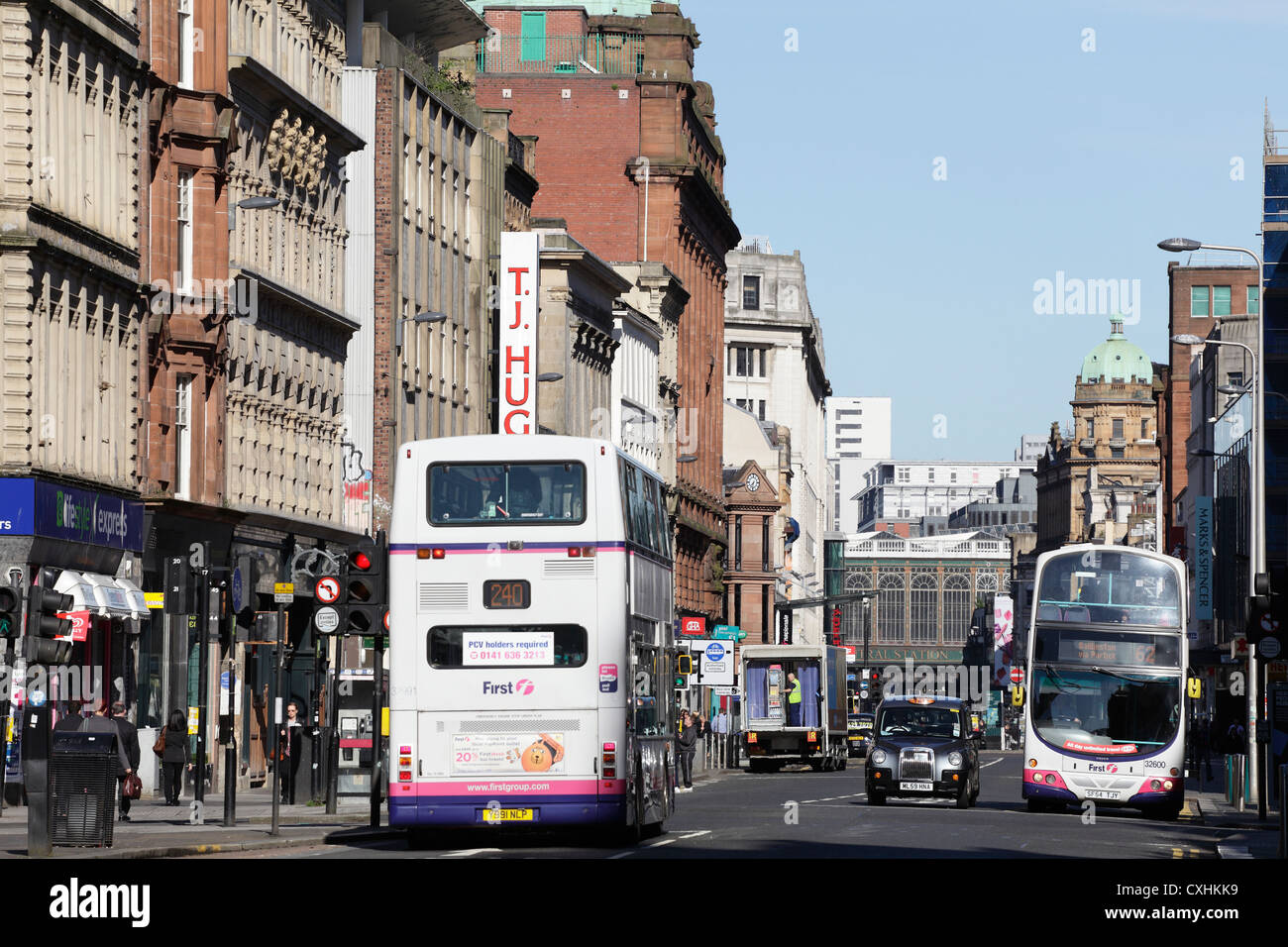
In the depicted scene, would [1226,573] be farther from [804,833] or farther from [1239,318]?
[804,833]

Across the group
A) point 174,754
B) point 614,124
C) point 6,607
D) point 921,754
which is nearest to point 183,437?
point 174,754

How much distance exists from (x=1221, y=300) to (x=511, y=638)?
128 meters

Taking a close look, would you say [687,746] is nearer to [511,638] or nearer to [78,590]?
[78,590]

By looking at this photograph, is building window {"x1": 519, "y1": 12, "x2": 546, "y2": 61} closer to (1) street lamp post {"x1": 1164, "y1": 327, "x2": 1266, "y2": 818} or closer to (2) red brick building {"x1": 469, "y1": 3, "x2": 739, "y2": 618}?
(2) red brick building {"x1": 469, "y1": 3, "x2": 739, "y2": 618}

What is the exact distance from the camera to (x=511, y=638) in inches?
1082

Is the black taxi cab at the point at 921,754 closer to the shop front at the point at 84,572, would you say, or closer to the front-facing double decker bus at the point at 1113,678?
the front-facing double decker bus at the point at 1113,678

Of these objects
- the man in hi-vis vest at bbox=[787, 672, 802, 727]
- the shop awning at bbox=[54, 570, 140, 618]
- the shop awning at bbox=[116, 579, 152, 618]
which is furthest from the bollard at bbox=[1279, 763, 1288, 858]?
the man in hi-vis vest at bbox=[787, 672, 802, 727]

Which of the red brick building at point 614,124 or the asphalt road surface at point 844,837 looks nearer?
the asphalt road surface at point 844,837

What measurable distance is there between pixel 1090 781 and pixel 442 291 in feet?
98.6

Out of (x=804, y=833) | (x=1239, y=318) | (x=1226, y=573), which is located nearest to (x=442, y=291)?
(x=804, y=833)

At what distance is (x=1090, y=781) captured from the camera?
44.0 metres

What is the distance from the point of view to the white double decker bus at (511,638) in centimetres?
2744

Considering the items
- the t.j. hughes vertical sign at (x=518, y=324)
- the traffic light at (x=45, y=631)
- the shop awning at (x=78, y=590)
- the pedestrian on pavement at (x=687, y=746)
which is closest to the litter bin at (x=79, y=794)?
the traffic light at (x=45, y=631)

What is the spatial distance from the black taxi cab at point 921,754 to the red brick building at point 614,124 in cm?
5298
